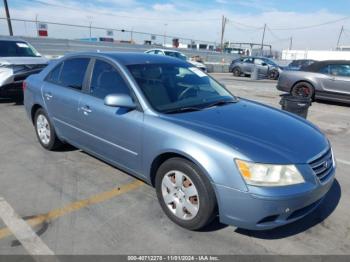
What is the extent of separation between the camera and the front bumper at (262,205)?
2.49 m

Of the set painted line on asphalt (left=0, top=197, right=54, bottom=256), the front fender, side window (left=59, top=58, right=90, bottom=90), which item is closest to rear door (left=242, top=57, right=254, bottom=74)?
side window (left=59, top=58, right=90, bottom=90)

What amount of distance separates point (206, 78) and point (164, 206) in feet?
6.18

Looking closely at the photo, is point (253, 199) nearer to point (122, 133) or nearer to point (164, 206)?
point (164, 206)

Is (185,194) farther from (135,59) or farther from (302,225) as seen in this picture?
(135,59)

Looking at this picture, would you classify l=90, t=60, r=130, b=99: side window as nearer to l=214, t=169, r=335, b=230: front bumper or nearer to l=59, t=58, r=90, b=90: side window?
l=59, t=58, r=90, b=90: side window

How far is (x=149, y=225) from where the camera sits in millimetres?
3068

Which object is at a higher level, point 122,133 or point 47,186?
point 122,133

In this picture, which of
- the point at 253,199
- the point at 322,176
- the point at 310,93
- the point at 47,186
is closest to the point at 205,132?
the point at 253,199

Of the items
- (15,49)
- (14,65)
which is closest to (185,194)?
Result: (14,65)

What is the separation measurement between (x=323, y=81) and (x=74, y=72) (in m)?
8.96

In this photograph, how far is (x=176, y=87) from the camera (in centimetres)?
370

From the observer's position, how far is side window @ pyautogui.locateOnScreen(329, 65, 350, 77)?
10.3m

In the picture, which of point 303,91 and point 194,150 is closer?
point 194,150

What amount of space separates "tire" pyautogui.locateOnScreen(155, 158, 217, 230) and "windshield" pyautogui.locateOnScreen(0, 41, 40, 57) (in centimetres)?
780
